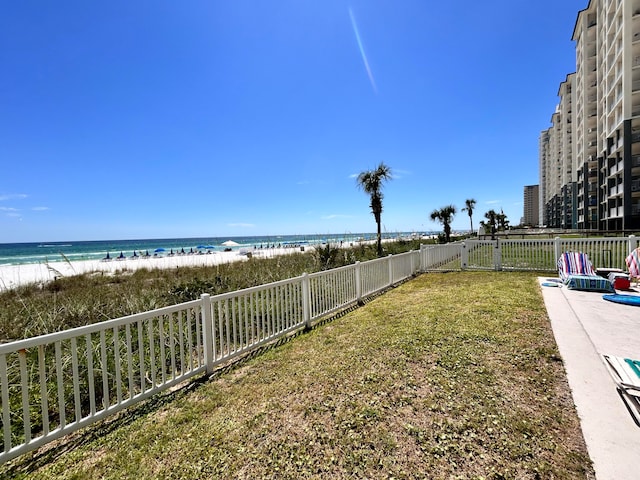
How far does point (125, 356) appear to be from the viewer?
3549 millimetres

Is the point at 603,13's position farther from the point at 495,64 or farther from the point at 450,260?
the point at 450,260

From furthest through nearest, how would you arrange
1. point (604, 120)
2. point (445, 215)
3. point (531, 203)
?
point (531, 203) < point (604, 120) < point (445, 215)

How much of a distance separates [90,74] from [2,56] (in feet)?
5.08

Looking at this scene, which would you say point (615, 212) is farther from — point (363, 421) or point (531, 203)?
point (531, 203)

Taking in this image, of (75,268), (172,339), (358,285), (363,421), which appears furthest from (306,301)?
(75,268)

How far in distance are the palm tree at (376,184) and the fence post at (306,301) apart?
29.3 feet

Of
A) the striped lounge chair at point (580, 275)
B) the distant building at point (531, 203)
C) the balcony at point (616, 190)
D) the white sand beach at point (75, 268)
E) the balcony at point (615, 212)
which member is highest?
the distant building at point (531, 203)

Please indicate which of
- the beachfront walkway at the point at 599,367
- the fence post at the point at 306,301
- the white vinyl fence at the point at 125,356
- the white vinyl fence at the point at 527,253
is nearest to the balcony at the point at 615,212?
the white vinyl fence at the point at 527,253

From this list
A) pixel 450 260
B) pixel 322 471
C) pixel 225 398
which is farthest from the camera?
pixel 450 260

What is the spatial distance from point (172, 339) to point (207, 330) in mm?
490

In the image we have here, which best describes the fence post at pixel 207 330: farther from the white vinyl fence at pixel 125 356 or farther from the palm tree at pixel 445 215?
the palm tree at pixel 445 215

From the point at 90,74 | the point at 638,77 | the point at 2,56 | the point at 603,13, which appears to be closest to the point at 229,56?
the point at 90,74

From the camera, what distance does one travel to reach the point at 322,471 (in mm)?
1742

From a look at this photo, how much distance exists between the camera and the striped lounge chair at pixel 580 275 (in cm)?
591
